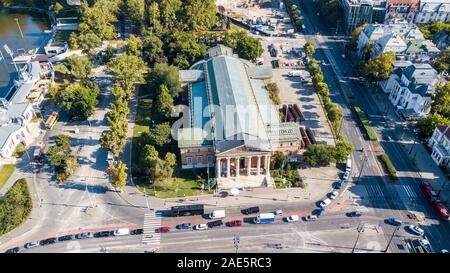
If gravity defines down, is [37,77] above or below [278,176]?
above

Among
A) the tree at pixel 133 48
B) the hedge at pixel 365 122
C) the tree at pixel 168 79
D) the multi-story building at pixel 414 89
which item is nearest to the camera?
the hedge at pixel 365 122

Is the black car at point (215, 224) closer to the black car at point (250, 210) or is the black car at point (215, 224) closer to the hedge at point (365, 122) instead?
the black car at point (250, 210)

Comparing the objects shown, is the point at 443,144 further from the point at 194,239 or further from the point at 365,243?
the point at 194,239

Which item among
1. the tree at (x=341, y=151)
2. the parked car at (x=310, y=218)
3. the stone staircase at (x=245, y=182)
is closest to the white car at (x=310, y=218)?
the parked car at (x=310, y=218)

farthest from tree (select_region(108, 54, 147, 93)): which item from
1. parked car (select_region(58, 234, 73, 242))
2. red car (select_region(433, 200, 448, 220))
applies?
red car (select_region(433, 200, 448, 220))

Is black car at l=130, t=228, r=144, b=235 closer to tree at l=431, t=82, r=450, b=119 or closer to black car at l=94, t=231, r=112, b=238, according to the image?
black car at l=94, t=231, r=112, b=238
